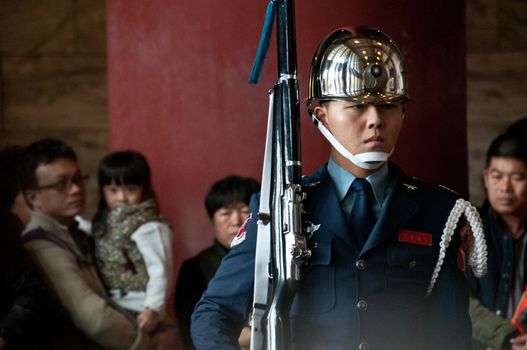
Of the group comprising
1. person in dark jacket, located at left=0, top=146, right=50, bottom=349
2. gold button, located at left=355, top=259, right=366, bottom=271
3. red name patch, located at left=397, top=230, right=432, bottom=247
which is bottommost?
person in dark jacket, located at left=0, top=146, right=50, bottom=349

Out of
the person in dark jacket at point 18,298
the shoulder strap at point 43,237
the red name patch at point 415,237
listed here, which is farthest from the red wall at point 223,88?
the red name patch at point 415,237

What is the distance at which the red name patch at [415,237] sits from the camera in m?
2.71

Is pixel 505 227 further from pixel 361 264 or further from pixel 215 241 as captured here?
pixel 361 264

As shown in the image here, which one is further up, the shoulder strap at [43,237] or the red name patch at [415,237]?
the red name patch at [415,237]

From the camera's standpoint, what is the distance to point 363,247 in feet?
8.80

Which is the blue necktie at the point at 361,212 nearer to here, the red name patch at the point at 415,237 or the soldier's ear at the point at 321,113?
the red name patch at the point at 415,237

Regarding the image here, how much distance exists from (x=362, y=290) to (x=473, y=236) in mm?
356

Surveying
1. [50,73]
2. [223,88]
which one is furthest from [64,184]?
[50,73]

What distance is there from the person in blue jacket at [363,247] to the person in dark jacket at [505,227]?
66.5 inches

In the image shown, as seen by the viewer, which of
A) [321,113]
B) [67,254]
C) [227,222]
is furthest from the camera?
[227,222]

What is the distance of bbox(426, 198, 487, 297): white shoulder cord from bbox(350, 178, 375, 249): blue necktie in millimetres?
187

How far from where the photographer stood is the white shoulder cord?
8.96 ft

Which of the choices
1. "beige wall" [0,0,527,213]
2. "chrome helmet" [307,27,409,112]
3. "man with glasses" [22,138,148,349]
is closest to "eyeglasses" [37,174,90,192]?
"man with glasses" [22,138,148,349]

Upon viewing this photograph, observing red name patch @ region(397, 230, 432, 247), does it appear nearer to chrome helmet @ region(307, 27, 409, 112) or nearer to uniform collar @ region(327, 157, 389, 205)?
uniform collar @ region(327, 157, 389, 205)
